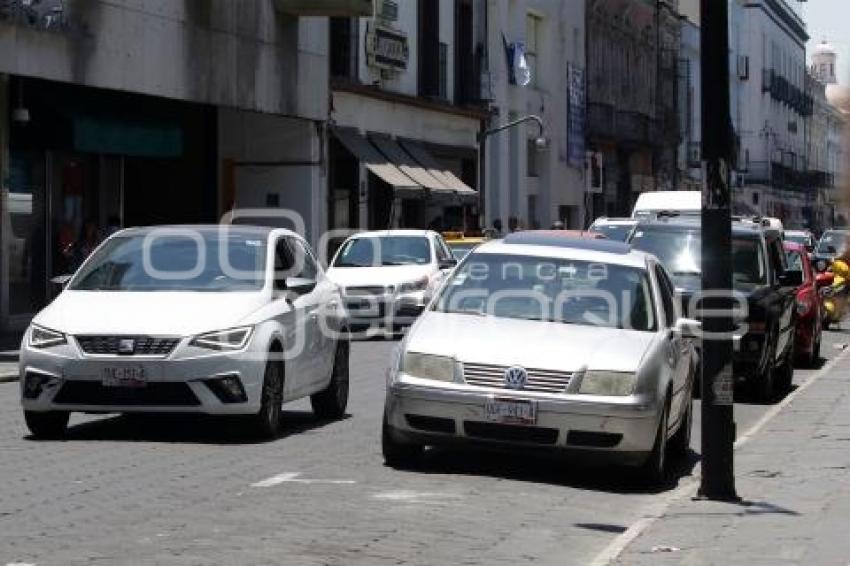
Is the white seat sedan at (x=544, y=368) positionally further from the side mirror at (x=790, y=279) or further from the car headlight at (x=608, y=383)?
the side mirror at (x=790, y=279)

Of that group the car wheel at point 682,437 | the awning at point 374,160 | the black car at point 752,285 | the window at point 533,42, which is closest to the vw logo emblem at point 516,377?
the car wheel at point 682,437

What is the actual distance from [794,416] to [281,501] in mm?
7698

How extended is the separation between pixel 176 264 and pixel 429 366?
3012mm

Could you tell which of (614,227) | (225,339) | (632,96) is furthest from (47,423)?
(632,96)

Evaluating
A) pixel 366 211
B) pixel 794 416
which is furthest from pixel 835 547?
pixel 366 211

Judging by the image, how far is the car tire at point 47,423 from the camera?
13.4m

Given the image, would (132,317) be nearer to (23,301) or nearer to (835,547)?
(835,547)

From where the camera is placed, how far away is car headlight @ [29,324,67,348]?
13125 mm

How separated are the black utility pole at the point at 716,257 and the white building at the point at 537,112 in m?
39.1

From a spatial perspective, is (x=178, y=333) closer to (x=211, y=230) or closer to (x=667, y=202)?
(x=211, y=230)

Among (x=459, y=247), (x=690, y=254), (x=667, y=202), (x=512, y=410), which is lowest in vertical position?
(x=512, y=410)

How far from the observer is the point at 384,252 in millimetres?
30469

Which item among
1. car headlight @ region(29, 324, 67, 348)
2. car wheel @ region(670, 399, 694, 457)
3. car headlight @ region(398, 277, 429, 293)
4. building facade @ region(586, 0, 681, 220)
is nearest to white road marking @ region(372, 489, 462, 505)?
car wheel @ region(670, 399, 694, 457)

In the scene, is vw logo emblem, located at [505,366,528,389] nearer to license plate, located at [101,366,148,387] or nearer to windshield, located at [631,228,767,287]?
license plate, located at [101,366,148,387]
